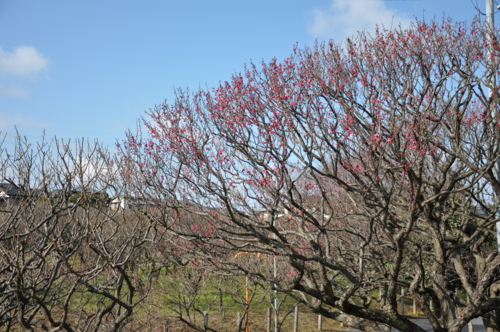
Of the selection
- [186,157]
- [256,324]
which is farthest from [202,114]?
[256,324]

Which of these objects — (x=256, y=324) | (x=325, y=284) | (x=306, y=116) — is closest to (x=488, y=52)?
(x=306, y=116)

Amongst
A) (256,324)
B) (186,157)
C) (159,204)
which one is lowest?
(256,324)

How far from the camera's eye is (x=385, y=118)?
8.38m

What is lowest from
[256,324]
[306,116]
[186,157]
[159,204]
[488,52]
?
[256,324]

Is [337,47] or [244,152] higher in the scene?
[337,47]

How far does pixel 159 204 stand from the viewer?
24.2 ft

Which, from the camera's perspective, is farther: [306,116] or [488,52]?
[488,52]

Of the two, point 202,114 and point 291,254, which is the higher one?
point 202,114

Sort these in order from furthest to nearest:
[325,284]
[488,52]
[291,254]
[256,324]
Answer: [256,324], [488,52], [325,284], [291,254]

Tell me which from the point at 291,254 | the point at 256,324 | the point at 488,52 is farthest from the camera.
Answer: the point at 256,324

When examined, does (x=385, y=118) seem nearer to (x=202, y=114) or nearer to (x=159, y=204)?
Answer: (x=202, y=114)

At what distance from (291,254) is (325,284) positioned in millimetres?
1081

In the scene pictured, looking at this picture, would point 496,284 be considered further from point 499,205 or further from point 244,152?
point 244,152

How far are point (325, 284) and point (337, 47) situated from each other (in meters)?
4.59
